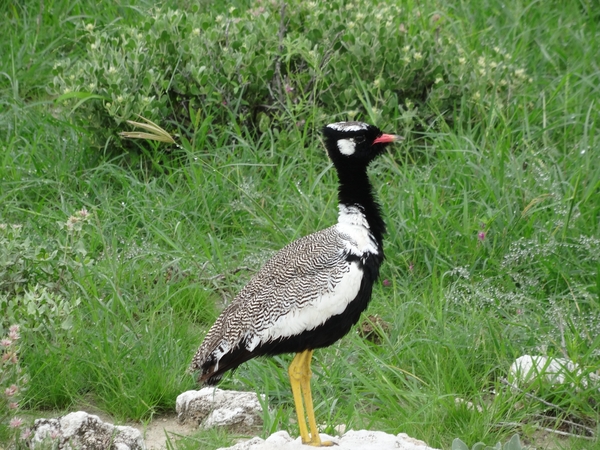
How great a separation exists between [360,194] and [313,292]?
0.49m

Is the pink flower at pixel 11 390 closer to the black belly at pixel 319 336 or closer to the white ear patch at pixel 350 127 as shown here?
the black belly at pixel 319 336

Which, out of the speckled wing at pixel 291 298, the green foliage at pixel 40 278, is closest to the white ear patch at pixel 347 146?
the speckled wing at pixel 291 298

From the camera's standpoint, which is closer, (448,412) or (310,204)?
(448,412)

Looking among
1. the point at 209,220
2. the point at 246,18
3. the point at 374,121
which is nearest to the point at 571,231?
the point at 374,121

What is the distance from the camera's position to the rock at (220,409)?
13.8 ft

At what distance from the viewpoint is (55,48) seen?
7.17m

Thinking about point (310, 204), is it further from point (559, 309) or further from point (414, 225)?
point (559, 309)

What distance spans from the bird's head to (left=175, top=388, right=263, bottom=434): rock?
1.14 m

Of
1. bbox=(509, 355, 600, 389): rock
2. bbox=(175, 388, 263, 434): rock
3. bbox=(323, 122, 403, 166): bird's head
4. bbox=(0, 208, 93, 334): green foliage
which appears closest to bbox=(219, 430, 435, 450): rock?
bbox=(175, 388, 263, 434): rock

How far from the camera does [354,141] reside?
401 cm

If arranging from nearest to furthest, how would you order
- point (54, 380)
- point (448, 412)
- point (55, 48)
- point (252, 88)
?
point (448, 412)
point (54, 380)
point (252, 88)
point (55, 48)

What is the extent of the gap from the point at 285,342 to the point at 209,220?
188 centimetres

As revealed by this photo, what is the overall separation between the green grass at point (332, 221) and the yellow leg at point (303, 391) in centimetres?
24

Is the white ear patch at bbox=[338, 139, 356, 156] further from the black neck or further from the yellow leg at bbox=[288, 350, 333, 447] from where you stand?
the yellow leg at bbox=[288, 350, 333, 447]
